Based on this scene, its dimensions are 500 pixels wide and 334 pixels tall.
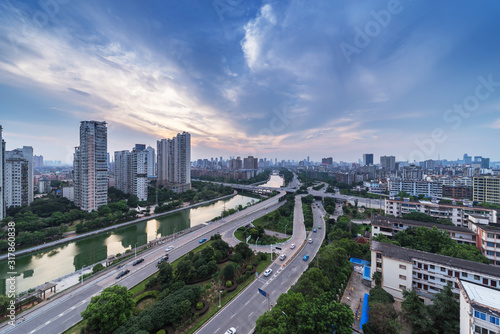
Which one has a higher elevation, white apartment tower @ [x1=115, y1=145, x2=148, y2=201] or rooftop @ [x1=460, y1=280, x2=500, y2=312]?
white apartment tower @ [x1=115, y1=145, x2=148, y2=201]

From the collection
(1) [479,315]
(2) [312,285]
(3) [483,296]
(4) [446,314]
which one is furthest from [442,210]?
(2) [312,285]

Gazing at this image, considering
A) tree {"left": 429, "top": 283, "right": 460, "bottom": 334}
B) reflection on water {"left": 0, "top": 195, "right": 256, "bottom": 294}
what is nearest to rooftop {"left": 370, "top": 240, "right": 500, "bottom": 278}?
tree {"left": 429, "top": 283, "right": 460, "bottom": 334}

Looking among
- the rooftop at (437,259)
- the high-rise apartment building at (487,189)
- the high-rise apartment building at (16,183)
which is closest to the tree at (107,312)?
the rooftop at (437,259)

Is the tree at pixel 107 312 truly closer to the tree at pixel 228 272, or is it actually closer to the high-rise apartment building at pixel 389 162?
the tree at pixel 228 272

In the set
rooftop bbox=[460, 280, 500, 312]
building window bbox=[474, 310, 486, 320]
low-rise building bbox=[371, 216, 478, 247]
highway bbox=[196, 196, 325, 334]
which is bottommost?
highway bbox=[196, 196, 325, 334]

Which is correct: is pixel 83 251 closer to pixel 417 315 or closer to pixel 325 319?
pixel 325 319

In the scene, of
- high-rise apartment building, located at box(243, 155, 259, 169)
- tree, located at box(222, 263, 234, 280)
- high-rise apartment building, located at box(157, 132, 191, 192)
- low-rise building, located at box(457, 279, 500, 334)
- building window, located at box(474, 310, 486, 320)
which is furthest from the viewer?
high-rise apartment building, located at box(243, 155, 259, 169)

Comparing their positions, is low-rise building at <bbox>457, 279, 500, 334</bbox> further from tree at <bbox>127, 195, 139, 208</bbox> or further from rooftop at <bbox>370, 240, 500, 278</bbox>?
tree at <bbox>127, 195, 139, 208</bbox>
